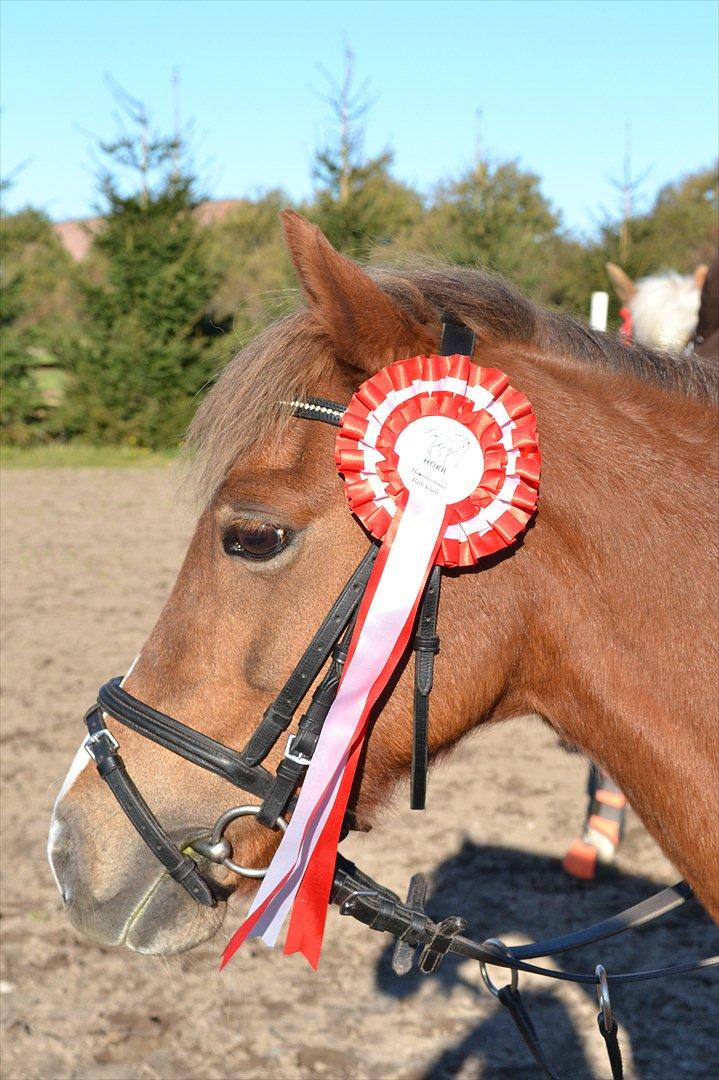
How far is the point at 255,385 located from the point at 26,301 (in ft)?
55.4

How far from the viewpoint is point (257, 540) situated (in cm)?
180

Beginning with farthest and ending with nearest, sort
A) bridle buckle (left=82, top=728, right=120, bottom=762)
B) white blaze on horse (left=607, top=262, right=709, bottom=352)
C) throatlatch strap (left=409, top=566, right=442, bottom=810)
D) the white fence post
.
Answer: the white fence post < white blaze on horse (left=607, top=262, right=709, bottom=352) < bridle buckle (left=82, top=728, right=120, bottom=762) < throatlatch strap (left=409, top=566, right=442, bottom=810)

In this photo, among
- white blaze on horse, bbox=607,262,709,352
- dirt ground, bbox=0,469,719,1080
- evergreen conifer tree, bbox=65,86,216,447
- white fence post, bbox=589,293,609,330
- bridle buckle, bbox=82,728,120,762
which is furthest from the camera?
evergreen conifer tree, bbox=65,86,216,447

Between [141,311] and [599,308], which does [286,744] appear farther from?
[141,311]

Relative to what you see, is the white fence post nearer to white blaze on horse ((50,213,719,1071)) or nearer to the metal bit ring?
white blaze on horse ((50,213,719,1071))

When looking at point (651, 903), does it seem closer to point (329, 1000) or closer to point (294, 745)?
point (294, 745)

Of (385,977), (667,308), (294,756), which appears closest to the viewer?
(294,756)

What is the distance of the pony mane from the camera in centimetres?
184

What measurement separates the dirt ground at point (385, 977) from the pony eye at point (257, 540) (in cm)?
52

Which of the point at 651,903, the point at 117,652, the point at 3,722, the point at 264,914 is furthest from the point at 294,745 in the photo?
the point at 117,652

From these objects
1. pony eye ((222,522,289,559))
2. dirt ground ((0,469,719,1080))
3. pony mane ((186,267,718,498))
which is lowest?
dirt ground ((0,469,719,1080))

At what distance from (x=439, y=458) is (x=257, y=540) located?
0.38 metres

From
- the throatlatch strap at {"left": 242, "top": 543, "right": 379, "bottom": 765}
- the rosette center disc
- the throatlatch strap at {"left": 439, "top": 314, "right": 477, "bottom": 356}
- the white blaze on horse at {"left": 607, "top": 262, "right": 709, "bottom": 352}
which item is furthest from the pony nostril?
the white blaze on horse at {"left": 607, "top": 262, "right": 709, "bottom": 352}

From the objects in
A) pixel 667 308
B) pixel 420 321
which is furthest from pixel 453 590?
pixel 667 308
